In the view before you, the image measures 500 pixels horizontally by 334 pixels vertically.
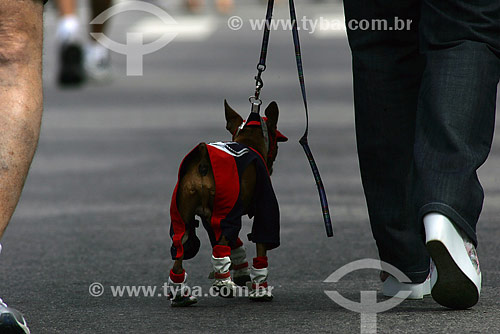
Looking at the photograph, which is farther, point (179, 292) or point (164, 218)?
point (164, 218)

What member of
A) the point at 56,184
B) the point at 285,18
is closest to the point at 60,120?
the point at 56,184

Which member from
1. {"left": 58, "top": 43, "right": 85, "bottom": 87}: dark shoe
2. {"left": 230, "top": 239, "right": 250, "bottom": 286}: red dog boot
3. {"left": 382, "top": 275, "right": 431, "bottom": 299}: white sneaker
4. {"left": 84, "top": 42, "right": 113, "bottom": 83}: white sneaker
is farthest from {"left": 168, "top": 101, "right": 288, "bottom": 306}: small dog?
{"left": 84, "top": 42, "right": 113, "bottom": 83}: white sneaker

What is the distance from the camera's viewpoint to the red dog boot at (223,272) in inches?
138

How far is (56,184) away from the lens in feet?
21.7

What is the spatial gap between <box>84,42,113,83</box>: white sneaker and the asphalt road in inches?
7.8

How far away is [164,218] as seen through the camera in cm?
549

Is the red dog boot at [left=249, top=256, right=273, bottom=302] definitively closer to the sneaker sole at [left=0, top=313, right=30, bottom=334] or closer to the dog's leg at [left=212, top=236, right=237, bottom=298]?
the dog's leg at [left=212, top=236, right=237, bottom=298]

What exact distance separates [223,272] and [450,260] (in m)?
0.74

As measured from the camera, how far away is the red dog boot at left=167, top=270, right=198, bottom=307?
353cm

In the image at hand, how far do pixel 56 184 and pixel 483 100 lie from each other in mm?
3701

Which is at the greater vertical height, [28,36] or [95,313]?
[28,36]

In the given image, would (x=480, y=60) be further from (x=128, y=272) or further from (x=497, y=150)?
(x=497, y=150)

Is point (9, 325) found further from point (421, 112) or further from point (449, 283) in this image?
point (421, 112)

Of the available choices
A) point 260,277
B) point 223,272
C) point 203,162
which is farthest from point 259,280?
point 203,162
